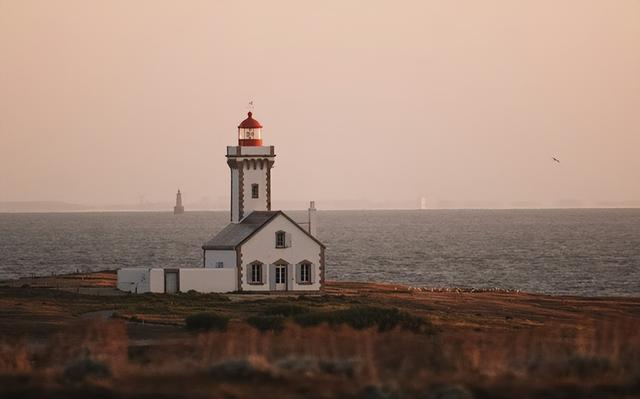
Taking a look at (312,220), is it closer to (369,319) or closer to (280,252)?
(280,252)

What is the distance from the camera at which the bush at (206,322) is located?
36.8 metres

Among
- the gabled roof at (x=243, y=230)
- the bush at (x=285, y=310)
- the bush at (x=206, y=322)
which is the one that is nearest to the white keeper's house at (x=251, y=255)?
the gabled roof at (x=243, y=230)

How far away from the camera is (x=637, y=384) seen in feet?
70.6

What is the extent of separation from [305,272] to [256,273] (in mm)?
2517

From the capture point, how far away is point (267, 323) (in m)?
36.6

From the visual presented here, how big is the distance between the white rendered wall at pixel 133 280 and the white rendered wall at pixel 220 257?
11.0 feet

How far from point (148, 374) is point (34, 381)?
209 cm

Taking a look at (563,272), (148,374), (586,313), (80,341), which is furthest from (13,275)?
(148,374)

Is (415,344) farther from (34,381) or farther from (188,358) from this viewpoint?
(34,381)

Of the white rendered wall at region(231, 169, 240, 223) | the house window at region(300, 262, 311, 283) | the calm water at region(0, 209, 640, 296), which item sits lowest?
the calm water at region(0, 209, 640, 296)

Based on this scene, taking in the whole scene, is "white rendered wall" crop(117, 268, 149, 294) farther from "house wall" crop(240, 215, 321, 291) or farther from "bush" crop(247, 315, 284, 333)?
"bush" crop(247, 315, 284, 333)

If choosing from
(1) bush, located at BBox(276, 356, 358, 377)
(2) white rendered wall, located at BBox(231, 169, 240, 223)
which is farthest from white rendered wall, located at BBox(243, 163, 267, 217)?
(1) bush, located at BBox(276, 356, 358, 377)

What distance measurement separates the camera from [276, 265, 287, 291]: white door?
56906 millimetres

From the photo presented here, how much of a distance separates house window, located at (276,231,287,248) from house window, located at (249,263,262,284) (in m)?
1.33
